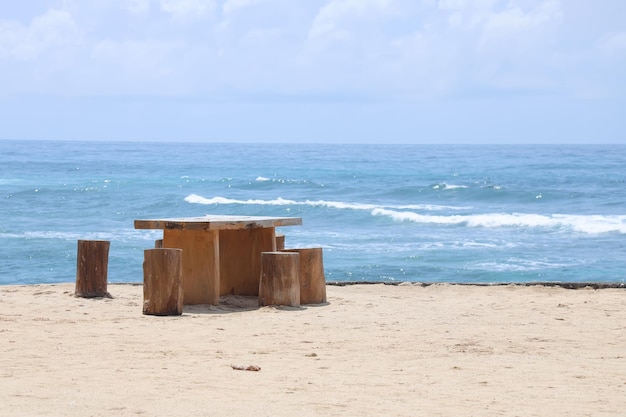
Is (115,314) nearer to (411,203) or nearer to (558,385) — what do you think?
(558,385)

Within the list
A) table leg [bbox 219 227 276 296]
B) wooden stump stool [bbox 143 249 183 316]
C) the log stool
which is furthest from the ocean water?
wooden stump stool [bbox 143 249 183 316]

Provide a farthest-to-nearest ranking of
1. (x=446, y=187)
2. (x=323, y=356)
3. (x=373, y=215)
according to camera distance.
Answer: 1. (x=446, y=187)
2. (x=373, y=215)
3. (x=323, y=356)

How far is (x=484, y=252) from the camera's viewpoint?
56.1 ft

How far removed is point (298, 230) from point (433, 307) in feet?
39.2

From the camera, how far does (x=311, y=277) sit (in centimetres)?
875

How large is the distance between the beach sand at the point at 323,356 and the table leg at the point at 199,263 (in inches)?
7.0

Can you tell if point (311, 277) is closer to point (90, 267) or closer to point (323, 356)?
point (90, 267)

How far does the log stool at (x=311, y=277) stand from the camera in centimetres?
870

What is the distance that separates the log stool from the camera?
8.70m

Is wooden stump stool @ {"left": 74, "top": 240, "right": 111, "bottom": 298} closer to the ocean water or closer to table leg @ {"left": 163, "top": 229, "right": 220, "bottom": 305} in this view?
table leg @ {"left": 163, "top": 229, "right": 220, "bottom": 305}

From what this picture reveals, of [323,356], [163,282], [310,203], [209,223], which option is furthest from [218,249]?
[310,203]

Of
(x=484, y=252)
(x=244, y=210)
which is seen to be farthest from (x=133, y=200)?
(x=484, y=252)

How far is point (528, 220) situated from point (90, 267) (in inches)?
628

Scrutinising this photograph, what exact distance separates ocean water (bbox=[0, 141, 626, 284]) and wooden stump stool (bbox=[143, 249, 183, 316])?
19.4 feet
